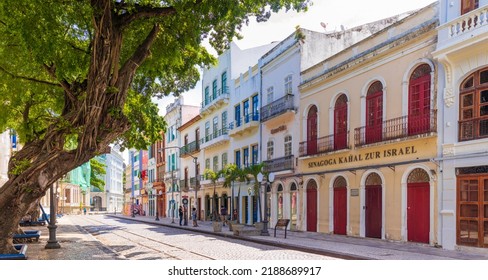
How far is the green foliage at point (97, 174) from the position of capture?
6669cm

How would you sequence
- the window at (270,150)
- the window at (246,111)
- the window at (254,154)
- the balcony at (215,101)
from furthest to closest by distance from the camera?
the balcony at (215,101)
the window at (246,111)
the window at (254,154)
the window at (270,150)

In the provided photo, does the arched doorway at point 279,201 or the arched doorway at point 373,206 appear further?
the arched doorway at point 279,201

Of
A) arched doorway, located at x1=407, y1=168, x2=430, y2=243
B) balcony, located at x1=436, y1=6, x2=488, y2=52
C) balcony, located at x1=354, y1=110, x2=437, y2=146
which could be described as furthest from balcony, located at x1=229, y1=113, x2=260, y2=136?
balcony, located at x1=436, y1=6, x2=488, y2=52

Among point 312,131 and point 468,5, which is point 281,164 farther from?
point 468,5

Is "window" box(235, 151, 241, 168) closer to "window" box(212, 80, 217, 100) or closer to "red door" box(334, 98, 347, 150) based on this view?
"window" box(212, 80, 217, 100)

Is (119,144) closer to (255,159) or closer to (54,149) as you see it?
(54,149)

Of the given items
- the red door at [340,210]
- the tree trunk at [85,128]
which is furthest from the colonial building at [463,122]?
the tree trunk at [85,128]

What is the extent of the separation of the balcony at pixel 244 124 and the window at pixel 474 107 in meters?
13.6

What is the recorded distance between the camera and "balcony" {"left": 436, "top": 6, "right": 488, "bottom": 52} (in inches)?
456

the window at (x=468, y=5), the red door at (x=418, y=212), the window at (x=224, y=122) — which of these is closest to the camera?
the window at (x=468, y=5)

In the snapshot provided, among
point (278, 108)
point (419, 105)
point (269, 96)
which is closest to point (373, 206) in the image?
point (419, 105)

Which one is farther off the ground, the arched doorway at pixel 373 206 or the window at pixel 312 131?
the window at pixel 312 131

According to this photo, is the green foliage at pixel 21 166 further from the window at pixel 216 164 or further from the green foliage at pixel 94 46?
the window at pixel 216 164

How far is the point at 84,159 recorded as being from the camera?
8.50 metres
